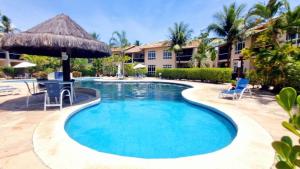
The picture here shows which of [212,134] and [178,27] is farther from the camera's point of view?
[178,27]

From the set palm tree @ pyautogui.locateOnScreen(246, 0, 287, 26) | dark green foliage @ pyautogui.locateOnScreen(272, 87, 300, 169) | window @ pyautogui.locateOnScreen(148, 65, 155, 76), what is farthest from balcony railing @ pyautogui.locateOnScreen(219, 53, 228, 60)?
dark green foliage @ pyautogui.locateOnScreen(272, 87, 300, 169)

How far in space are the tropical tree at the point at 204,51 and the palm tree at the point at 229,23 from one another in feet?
6.96

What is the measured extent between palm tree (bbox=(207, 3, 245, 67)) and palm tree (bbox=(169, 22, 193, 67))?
906cm

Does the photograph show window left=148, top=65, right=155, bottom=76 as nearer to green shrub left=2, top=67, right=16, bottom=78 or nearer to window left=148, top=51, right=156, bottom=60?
window left=148, top=51, right=156, bottom=60

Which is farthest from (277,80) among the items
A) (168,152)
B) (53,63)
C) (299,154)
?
(53,63)

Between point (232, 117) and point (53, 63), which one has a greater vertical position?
point (53, 63)

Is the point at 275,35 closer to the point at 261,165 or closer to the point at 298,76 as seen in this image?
the point at 298,76

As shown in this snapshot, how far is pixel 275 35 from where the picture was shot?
12.2 m

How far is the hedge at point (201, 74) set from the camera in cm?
2033

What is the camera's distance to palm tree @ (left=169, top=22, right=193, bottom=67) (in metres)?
31.1

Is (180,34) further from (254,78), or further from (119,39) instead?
(254,78)

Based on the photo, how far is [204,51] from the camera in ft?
90.3

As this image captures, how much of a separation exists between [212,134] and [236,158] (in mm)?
2987

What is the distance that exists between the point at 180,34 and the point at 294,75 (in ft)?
72.8
